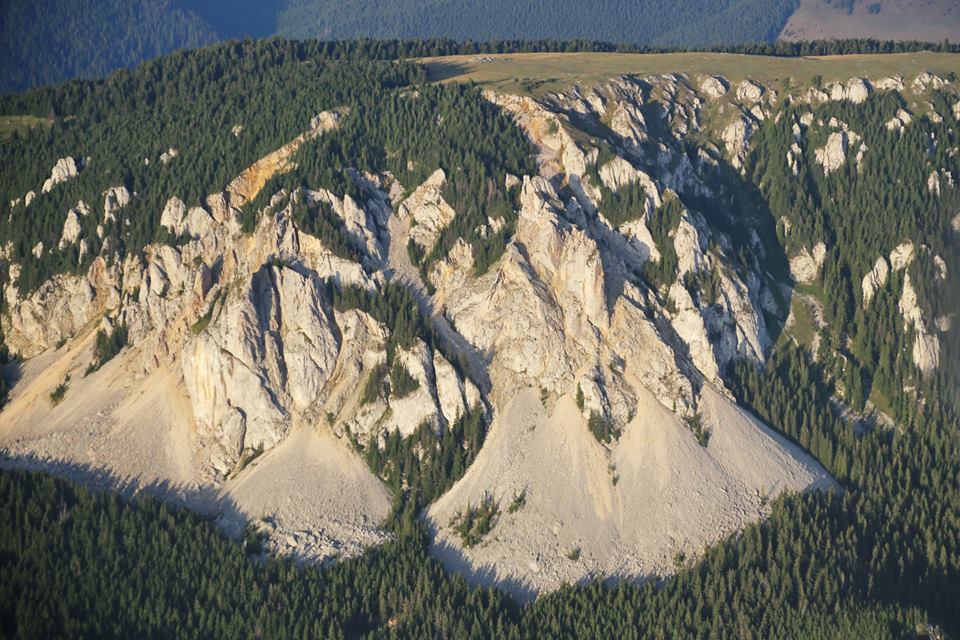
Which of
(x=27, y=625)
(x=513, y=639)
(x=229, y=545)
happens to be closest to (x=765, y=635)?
(x=513, y=639)

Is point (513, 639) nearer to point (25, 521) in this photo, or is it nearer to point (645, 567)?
point (645, 567)

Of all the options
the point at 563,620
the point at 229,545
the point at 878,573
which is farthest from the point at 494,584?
the point at 878,573

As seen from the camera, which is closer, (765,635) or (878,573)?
(765,635)

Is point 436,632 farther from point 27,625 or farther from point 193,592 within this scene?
point 27,625

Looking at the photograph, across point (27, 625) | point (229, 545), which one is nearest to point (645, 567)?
point (229, 545)

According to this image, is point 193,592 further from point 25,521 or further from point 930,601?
point 930,601

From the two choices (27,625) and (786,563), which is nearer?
(27,625)

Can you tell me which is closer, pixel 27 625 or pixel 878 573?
pixel 27 625
